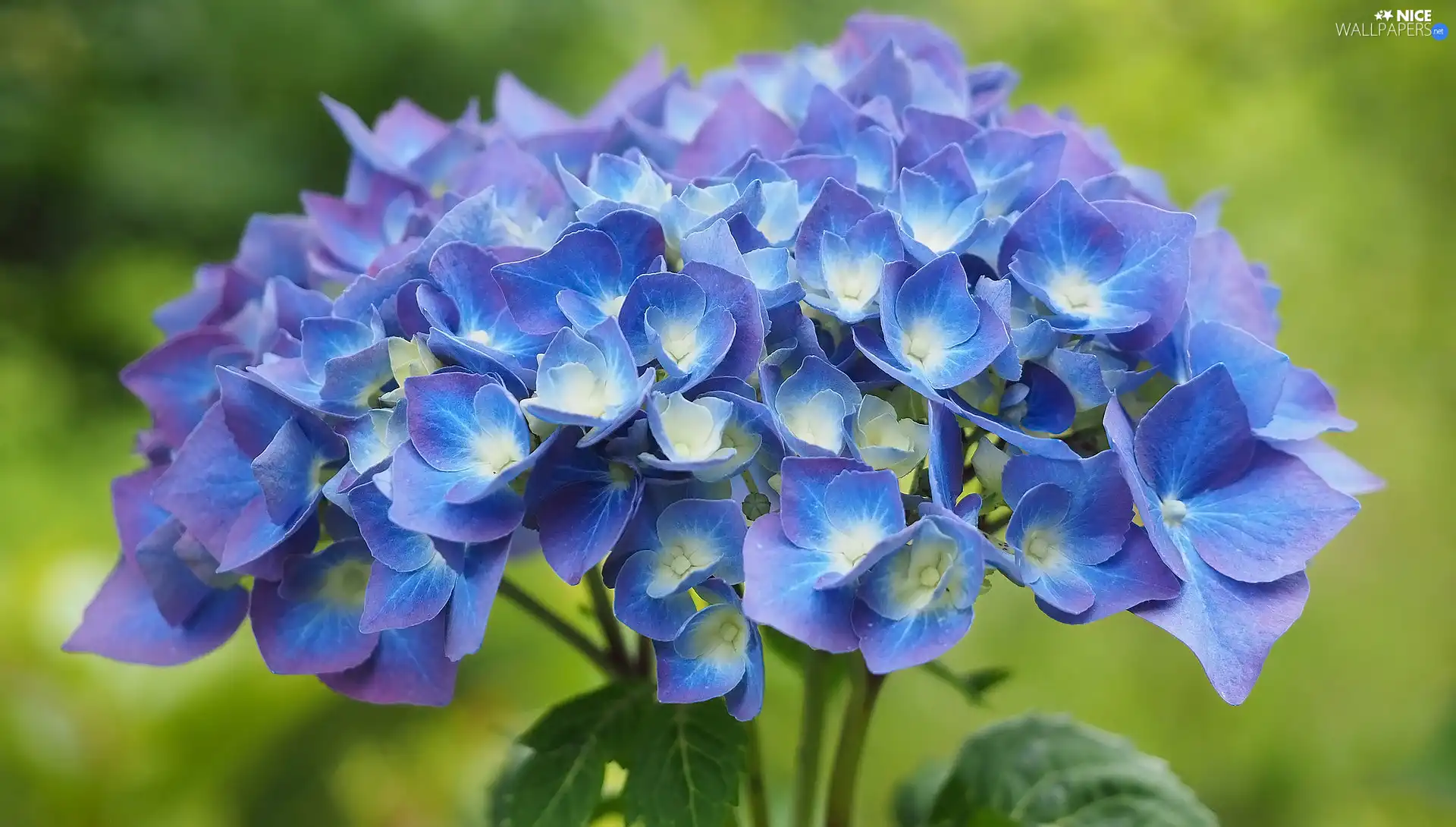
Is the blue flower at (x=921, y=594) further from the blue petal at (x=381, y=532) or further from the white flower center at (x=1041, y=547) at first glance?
the blue petal at (x=381, y=532)

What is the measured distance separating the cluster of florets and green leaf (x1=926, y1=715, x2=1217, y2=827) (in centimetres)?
21

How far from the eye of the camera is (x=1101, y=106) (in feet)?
5.35

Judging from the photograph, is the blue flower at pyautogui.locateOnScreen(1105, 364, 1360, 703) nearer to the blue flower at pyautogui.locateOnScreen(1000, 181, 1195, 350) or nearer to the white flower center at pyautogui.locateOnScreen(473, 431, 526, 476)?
the blue flower at pyautogui.locateOnScreen(1000, 181, 1195, 350)

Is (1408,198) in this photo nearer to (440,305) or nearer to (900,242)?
(900,242)

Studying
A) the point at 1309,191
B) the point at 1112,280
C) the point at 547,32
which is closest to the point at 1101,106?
the point at 1309,191

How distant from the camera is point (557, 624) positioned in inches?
20.3

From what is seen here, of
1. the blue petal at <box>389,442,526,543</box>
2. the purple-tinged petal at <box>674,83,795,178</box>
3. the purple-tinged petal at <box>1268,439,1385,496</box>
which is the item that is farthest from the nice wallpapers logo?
the blue petal at <box>389,442,526,543</box>

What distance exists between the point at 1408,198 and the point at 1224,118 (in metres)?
0.30

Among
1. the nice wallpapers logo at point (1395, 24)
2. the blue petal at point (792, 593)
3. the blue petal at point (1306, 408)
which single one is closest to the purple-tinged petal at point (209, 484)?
the blue petal at point (792, 593)

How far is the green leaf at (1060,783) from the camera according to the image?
58 cm

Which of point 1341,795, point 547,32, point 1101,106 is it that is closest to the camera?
point 1341,795

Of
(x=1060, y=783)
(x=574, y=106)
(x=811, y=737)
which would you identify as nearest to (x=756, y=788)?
(x=811, y=737)

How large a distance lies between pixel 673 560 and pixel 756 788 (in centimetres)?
22

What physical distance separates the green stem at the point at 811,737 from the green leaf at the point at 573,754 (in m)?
0.08
